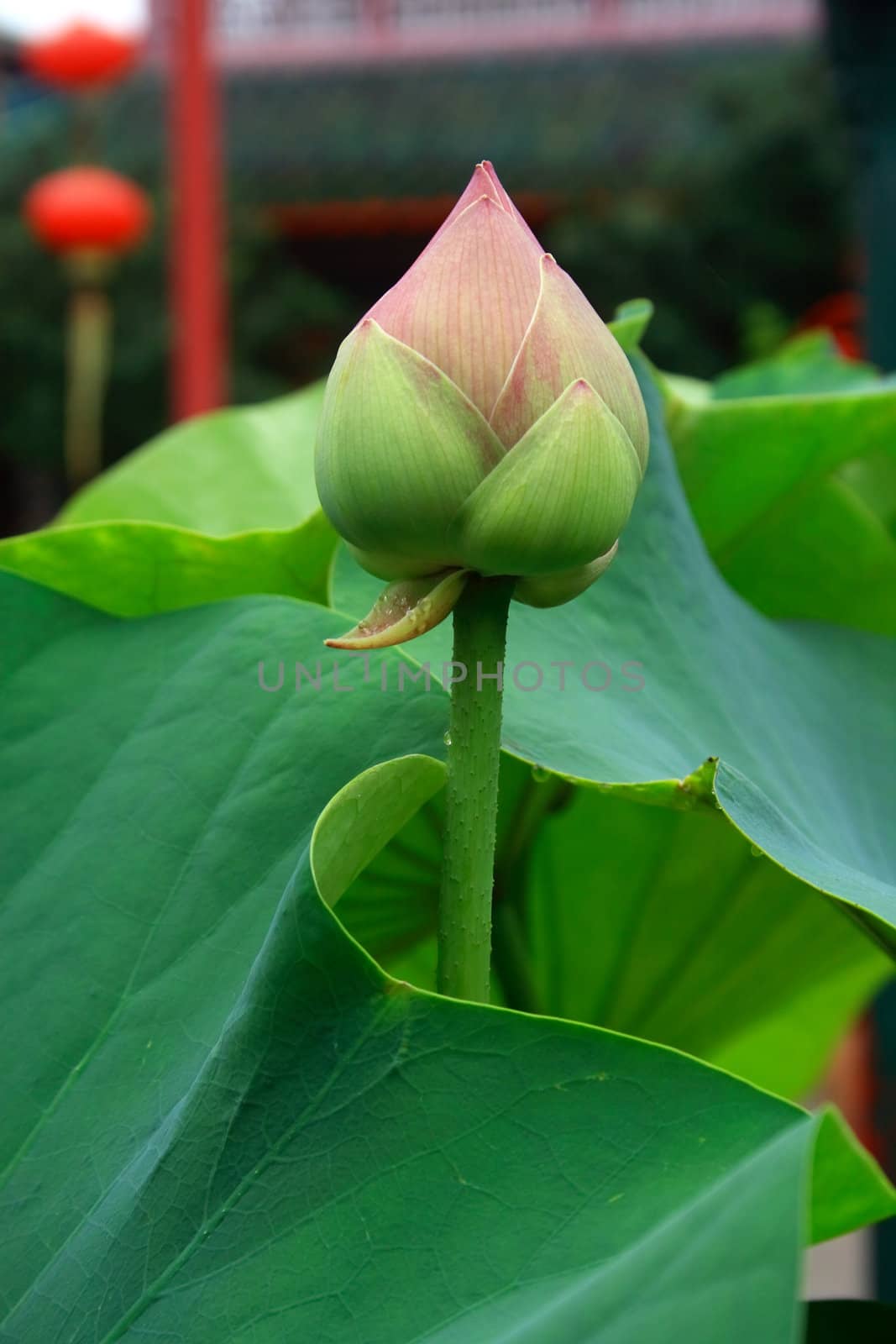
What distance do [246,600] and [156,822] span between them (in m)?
0.06

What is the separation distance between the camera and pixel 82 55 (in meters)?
4.21

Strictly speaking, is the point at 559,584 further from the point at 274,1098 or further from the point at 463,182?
the point at 463,182

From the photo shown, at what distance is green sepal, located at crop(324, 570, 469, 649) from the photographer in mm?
227

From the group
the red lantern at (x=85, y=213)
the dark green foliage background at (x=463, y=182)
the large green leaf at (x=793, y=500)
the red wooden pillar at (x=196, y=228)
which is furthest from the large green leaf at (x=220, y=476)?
the dark green foliage background at (x=463, y=182)

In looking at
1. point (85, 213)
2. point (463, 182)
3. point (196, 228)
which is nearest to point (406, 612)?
point (196, 228)

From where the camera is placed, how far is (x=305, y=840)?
28cm

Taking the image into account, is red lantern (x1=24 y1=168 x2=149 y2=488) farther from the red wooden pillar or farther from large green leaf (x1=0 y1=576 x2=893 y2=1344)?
large green leaf (x1=0 y1=576 x2=893 y2=1344)

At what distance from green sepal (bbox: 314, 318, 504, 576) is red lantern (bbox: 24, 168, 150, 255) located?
15.8 ft

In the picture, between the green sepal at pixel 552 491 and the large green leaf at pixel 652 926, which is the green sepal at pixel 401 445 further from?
the large green leaf at pixel 652 926

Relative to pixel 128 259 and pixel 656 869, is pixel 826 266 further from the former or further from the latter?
pixel 656 869

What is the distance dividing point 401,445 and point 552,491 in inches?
0.9

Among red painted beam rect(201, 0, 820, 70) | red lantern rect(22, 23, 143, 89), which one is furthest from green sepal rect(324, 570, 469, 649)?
red painted beam rect(201, 0, 820, 70)

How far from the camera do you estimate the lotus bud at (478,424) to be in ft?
0.70

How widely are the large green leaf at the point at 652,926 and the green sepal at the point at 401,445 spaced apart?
0.20m
